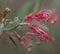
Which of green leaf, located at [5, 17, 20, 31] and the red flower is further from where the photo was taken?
the red flower

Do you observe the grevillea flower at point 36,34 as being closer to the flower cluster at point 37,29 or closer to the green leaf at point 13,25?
the flower cluster at point 37,29

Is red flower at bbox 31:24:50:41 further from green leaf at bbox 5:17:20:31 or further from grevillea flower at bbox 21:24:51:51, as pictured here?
green leaf at bbox 5:17:20:31

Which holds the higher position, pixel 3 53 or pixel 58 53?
pixel 3 53

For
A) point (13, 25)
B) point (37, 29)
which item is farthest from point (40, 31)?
point (13, 25)

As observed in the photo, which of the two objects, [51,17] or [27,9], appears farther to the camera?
[27,9]

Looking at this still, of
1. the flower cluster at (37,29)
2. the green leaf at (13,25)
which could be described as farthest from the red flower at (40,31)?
the green leaf at (13,25)

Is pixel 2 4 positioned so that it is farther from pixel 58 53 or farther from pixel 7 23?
pixel 58 53

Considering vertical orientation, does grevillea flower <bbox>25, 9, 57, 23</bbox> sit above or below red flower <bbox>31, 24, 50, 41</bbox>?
above

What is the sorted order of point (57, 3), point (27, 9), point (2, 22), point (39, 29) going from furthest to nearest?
point (57, 3) → point (27, 9) → point (39, 29) → point (2, 22)

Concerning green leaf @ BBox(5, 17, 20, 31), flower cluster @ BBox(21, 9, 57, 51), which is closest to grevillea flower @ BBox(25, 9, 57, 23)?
flower cluster @ BBox(21, 9, 57, 51)

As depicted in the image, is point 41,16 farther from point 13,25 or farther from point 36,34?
point 13,25

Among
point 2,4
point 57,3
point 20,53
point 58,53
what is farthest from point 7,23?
point 58,53
